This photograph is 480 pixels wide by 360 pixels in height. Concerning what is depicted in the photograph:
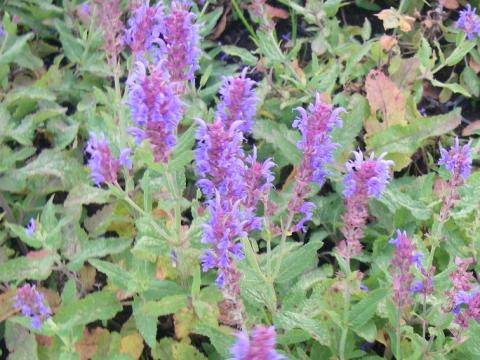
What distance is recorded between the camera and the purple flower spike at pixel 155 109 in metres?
1.74

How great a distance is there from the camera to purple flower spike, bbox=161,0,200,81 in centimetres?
210

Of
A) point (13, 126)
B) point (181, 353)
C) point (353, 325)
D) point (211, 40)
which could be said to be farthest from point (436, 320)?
point (211, 40)

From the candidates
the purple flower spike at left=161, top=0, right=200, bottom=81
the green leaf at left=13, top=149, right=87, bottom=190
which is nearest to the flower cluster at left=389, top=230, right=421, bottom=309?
the purple flower spike at left=161, top=0, right=200, bottom=81

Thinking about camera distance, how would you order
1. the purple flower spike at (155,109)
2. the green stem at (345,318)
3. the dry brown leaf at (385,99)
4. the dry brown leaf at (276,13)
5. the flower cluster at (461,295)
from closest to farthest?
the purple flower spike at (155,109) < the flower cluster at (461,295) < the green stem at (345,318) < the dry brown leaf at (385,99) < the dry brown leaf at (276,13)

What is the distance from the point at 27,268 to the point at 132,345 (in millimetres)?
→ 516

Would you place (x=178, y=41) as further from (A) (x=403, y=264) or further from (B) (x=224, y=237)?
(A) (x=403, y=264)

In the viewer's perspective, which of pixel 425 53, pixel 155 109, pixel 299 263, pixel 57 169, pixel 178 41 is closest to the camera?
pixel 155 109

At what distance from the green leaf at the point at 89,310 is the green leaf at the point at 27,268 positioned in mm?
201

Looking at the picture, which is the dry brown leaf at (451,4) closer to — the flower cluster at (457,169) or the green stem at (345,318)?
the flower cluster at (457,169)

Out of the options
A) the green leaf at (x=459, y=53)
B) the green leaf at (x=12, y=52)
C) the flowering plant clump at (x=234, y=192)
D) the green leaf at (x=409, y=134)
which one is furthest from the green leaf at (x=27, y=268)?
the green leaf at (x=459, y=53)

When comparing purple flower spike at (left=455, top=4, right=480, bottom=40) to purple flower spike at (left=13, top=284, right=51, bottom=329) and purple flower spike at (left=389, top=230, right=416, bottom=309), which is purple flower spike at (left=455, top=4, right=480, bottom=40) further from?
purple flower spike at (left=13, top=284, right=51, bottom=329)

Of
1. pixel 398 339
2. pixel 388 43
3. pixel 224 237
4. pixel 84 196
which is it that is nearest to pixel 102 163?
pixel 224 237

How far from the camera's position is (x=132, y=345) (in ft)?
8.29

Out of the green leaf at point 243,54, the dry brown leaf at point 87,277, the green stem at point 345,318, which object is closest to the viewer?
the green stem at point 345,318
